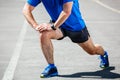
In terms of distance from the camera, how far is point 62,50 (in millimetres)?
9602

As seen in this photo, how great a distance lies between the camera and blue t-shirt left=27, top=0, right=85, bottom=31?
7195 mm

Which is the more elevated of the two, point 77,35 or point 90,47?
point 77,35

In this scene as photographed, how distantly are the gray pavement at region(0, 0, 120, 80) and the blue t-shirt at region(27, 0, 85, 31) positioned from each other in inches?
32.3

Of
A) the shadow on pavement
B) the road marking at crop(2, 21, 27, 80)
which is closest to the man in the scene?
the shadow on pavement

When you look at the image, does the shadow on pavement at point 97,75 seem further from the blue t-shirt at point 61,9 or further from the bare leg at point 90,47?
the blue t-shirt at point 61,9

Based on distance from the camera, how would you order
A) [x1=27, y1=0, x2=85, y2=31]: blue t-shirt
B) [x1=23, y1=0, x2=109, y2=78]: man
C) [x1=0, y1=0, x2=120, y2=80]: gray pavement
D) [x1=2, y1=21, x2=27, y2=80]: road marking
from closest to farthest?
[x1=23, y1=0, x2=109, y2=78]: man, [x1=27, y1=0, x2=85, y2=31]: blue t-shirt, [x1=2, y1=21, x2=27, y2=80]: road marking, [x1=0, y1=0, x2=120, y2=80]: gray pavement

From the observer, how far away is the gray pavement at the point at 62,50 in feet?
25.0

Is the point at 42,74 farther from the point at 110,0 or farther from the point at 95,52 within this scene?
the point at 110,0

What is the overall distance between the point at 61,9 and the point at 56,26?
31 cm

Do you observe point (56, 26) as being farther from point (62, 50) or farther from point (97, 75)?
point (62, 50)

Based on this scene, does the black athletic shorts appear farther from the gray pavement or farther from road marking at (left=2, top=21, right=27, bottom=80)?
road marking at (left=2, top=21, right=27, bottom=80)

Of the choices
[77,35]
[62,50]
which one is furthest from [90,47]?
[62,50]

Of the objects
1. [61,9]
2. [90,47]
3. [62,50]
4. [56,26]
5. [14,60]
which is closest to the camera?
[56,26]

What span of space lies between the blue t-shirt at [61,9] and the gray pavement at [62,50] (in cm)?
82
